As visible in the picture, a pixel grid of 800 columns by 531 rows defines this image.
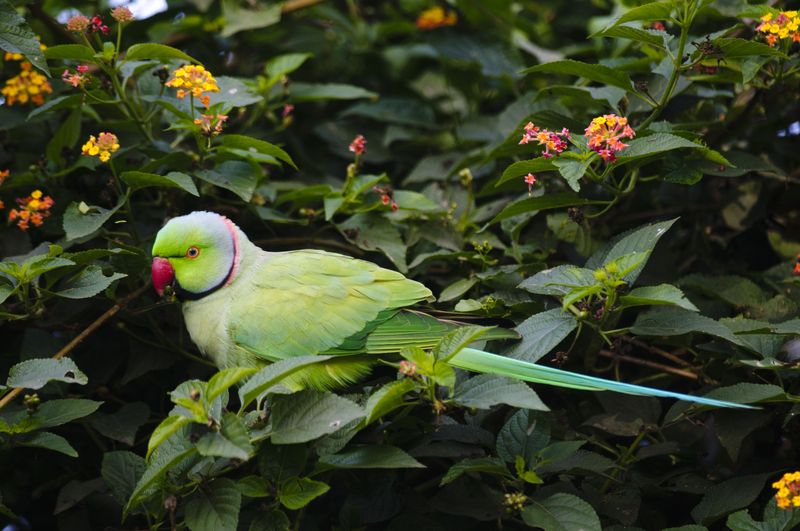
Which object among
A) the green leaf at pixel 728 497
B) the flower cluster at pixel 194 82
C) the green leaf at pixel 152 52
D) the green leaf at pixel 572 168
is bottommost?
the green leaf at pixel 728 497

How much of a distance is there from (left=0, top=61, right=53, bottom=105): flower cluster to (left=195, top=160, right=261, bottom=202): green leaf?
2.23 ft


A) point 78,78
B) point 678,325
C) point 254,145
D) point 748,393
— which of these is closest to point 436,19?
point 254,145

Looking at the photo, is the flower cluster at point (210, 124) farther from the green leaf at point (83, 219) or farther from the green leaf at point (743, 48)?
the green leaf at point (743, 48)

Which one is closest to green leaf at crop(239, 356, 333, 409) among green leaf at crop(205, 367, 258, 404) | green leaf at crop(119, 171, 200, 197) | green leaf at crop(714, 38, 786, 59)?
green leaf at crop(205, 367, 258, 404)

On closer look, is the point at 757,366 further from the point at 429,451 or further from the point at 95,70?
the point at 95,70

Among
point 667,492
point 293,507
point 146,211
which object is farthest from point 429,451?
point 146,211

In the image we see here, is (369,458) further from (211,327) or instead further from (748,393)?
(748,393)

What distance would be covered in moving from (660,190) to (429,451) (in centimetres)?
153

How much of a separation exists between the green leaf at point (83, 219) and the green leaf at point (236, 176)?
289 mm

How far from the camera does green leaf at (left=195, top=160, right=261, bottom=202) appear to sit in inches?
106

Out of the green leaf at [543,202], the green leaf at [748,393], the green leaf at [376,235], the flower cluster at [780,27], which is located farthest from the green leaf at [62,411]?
the flower cluster at [780,27]

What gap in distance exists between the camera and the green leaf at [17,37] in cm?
253

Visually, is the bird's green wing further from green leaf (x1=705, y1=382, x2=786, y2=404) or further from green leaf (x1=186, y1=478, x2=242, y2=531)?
green leaf (x1=705, y1=382, x2=786, y2=404)

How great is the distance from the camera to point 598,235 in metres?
3.02
